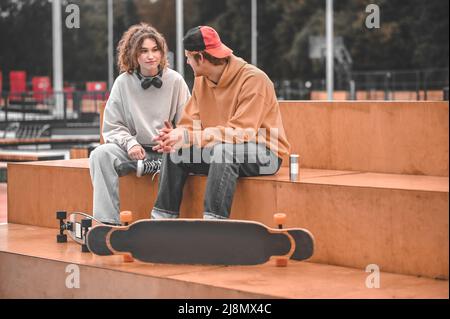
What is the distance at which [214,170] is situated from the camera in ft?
17.3

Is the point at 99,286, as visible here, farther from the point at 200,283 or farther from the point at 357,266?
the point at 357,266

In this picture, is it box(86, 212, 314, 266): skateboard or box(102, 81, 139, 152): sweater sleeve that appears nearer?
box(86, 212, 314, 266): skateboard

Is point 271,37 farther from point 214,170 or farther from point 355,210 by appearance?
point 355,210

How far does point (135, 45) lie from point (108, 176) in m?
0.81

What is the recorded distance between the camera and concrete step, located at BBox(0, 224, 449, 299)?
4.49 m

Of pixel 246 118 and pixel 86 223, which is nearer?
pixel 246 118

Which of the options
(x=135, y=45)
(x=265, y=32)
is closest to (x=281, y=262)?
(x=135, y=45)

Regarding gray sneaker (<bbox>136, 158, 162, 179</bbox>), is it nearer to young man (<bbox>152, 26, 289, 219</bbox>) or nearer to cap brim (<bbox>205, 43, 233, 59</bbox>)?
young man (<bbox>152, 26, 289, 219</bbox>)

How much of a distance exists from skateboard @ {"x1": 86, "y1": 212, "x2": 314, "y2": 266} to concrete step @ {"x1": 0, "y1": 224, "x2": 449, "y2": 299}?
0.05 m

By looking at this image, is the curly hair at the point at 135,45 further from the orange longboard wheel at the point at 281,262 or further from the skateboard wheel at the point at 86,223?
the orange longboard wheel at the point at 281,262

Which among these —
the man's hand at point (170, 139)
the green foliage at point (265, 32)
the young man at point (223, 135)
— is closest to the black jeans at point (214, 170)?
the young man at point (223, 135)

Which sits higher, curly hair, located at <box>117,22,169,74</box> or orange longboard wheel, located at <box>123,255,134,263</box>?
curly hair, located at <box>117,22,169,74</box>

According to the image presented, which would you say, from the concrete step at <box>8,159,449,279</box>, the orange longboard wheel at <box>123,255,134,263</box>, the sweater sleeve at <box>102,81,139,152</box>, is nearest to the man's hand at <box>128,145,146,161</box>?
the sweater sleeve at <box>102,81,139,152</box>

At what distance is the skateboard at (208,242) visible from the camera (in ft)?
16.5
